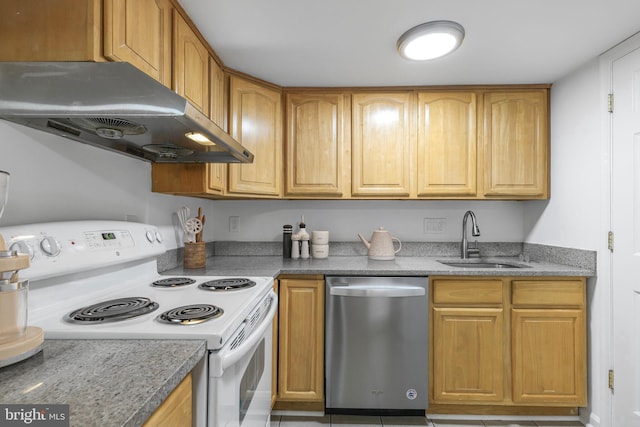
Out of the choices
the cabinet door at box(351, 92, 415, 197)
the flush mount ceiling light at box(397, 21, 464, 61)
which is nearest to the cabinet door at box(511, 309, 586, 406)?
the cabinet door at box(351, 92, 415, 197)

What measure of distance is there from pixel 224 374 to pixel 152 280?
0.87 m

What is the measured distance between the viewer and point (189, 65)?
156cm

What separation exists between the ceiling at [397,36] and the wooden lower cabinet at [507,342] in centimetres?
131

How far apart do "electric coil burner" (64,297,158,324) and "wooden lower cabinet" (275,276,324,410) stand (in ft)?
3.12

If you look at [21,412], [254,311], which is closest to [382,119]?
[254,311]

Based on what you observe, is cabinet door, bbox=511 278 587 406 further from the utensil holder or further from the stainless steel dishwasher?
the utensil holder

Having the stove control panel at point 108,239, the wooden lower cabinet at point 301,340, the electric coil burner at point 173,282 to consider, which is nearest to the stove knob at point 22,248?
the stove control panel at point 108,239

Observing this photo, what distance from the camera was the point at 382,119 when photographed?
2.31m

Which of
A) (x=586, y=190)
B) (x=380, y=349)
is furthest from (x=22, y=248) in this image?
(x=586, y=190)

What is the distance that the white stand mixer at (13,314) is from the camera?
0.65 meters

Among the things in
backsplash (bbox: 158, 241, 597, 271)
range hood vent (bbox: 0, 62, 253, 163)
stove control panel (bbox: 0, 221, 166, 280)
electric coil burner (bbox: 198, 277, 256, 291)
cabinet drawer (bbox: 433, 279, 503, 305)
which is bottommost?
cabinet drawer (bbox: 433, 279, 503, 305)

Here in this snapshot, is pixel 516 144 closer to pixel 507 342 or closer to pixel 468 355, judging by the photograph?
pixel 507 342

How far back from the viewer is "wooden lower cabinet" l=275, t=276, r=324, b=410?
196cm

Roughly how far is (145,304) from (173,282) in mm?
413
